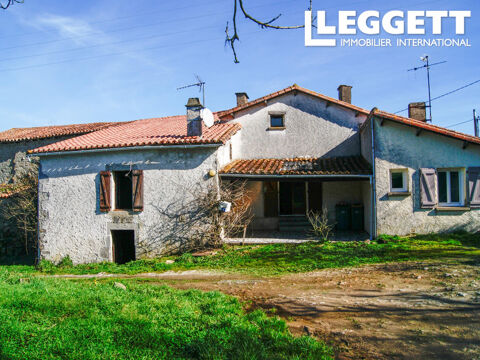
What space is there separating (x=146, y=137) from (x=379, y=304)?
383 inches

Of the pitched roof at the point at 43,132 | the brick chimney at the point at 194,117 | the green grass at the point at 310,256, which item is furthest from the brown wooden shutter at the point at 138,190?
the pitched roof at the point at 43,132

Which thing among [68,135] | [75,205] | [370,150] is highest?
[68,135]

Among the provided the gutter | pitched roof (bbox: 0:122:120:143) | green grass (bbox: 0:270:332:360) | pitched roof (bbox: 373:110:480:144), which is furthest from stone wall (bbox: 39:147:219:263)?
pitched roof (bbox: 373:110:480:144)

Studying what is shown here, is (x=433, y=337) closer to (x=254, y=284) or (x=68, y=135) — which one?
(x=254, y=284)

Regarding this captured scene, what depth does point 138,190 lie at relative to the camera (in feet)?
36.0

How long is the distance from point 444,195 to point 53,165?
14377 mm

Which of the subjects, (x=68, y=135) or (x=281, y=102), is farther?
(x=68, y=135)

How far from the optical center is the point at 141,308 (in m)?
4.91

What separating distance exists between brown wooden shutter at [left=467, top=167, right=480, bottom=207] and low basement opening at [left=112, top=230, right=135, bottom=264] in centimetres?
1202

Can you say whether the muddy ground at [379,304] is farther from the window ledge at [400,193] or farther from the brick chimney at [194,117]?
the brick chimney at [194,117]

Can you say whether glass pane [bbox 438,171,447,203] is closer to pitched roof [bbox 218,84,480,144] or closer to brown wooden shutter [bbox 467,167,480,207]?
brown wooden shutter [bbox 467,167,480,207]

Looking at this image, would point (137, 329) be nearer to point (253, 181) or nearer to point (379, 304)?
point (379, 304)

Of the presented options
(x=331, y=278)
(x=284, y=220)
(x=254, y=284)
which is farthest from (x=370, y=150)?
(x=254, y=284)

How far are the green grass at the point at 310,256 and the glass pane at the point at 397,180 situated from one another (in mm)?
1848
